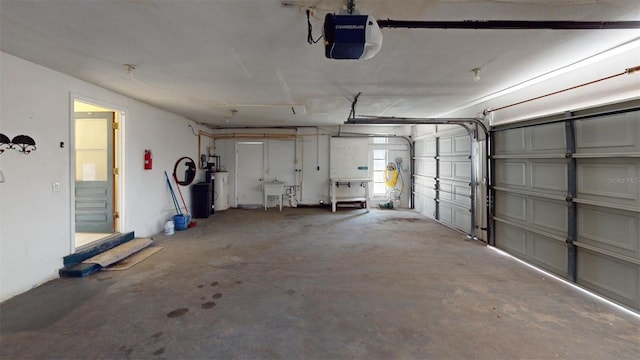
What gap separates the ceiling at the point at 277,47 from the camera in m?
1.79

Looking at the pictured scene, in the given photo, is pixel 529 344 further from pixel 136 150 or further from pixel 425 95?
pixel 136 150

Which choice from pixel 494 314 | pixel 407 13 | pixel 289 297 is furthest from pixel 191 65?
pixel 494 314

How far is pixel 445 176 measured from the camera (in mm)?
5641

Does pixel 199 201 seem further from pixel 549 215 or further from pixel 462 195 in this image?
pixel 549 215

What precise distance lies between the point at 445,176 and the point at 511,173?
1872 mm

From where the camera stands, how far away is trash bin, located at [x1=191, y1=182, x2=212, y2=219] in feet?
20.5

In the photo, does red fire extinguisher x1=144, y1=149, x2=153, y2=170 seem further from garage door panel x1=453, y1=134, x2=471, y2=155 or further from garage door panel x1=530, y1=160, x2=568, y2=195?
garage door panel x1=530, y1=160, x2=568, y2=195

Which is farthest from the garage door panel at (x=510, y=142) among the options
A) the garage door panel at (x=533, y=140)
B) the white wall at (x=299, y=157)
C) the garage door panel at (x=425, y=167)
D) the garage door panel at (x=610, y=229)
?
the white wall at (x=299, y=157)

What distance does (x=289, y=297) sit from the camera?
2.62m

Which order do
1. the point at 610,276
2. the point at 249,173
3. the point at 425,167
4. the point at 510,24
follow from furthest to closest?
the point at 249,173, the point at 425,167, the point at 610,276, the point at 510,24

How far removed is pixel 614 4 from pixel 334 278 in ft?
10.6

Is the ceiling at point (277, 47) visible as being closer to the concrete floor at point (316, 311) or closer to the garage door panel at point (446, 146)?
the garage door panel at point (446, 146)

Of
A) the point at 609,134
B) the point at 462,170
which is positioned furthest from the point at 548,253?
the point at 462,170

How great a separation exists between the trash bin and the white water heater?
2.72 feet
